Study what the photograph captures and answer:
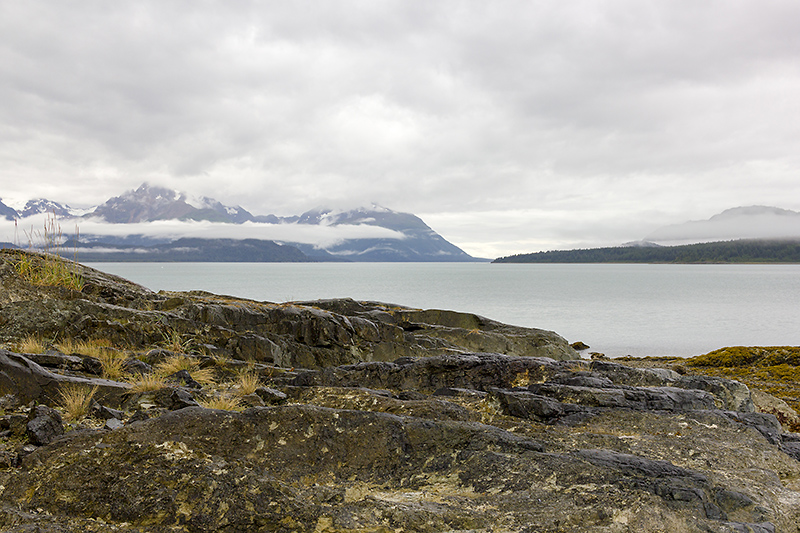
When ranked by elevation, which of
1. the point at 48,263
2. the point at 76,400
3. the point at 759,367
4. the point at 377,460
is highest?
the point at 48,263

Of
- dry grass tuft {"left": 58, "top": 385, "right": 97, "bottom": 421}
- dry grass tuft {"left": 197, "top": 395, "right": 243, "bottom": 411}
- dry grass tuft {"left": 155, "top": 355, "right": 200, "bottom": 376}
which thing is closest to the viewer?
dry grass tuft {"left": 58, "top": 385, "right": 97, "bottom": 421}

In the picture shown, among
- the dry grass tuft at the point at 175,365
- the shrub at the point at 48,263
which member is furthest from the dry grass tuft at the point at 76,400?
the shrub at the point at 48,263

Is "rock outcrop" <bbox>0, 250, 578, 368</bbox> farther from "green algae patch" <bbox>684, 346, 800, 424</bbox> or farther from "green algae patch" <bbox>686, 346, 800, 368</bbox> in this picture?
"green algae patch" <bbox>686, 346, 800, 368</bbox>

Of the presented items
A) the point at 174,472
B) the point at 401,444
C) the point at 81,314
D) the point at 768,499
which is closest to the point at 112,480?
the point at 174,472

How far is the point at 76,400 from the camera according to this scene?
735 cm

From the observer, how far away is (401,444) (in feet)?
21.2

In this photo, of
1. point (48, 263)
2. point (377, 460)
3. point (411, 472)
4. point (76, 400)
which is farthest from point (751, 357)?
point (48, 263)

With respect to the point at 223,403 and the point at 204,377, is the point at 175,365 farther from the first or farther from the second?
the point at 223,403

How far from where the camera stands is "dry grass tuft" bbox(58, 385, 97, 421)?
23.7ft

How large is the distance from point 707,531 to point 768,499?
1996mm

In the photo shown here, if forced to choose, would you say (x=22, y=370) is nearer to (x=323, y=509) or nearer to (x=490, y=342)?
(x=323, y=509)

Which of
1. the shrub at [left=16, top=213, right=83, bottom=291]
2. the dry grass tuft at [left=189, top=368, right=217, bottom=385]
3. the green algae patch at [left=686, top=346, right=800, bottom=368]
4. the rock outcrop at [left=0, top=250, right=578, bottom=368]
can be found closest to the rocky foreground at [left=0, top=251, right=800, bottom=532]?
the dry grass tuft at [left=189, top=368, right=217, bottom=385]

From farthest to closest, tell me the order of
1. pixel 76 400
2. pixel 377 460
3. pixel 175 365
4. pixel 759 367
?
pixel 759 367 → pixel 175 365 → pixel 76 400 → pixel 377 460

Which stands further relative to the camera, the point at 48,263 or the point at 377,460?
the point at 48,263
